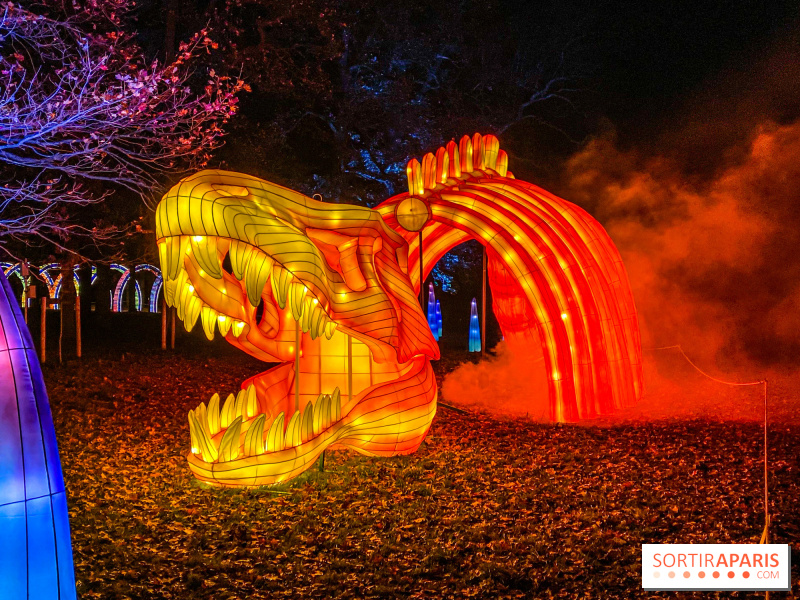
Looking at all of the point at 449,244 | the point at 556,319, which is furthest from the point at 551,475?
the point at 449,244

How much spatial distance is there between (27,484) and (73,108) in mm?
9757

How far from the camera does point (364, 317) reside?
6188 millimetres

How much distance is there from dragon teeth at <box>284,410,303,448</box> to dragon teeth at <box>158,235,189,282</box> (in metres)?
1.40

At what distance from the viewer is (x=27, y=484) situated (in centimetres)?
290

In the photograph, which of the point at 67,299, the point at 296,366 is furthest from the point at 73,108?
the point at 296,366

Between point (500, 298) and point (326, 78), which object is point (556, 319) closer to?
point (500, 298)

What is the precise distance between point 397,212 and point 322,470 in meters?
2.71

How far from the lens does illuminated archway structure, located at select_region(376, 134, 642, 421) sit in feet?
29.1

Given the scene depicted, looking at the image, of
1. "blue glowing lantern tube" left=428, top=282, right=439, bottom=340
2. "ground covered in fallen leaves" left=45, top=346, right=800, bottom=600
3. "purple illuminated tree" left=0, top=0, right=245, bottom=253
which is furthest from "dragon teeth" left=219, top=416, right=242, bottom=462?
"blue glowing lantern tube" left=428, top=282, right=439, bottom=340

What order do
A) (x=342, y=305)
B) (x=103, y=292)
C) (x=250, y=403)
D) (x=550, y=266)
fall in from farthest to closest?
1. (x=103, y=292)
2. (x=550, y=266)
3. (x=250, y=403)
4. (x=342, y=305)

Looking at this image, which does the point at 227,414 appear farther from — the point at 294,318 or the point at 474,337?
the point at 474,337

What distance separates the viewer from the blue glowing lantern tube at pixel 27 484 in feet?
9.36

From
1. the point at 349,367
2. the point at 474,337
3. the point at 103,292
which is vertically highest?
the point at 103,292

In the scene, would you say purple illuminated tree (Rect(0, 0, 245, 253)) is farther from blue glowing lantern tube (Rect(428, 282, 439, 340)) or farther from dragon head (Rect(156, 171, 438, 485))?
blue glowing lantern tube (Rect(428, 282, 439, 340))
